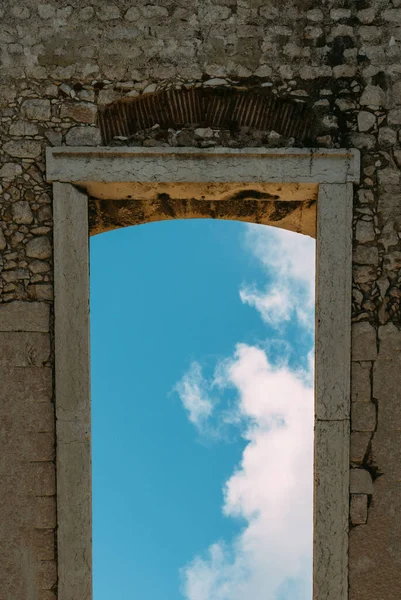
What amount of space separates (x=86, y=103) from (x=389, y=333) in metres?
2.40

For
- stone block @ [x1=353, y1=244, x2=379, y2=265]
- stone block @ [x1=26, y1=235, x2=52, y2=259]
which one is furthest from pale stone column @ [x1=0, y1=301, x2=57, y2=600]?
stone block @ [x1=353, y1=244, x2=379, y2=265]

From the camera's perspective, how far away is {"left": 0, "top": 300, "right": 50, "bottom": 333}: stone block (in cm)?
351

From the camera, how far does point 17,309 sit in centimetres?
351

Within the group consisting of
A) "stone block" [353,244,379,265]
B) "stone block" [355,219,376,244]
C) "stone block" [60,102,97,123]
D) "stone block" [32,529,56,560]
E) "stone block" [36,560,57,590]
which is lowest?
"stone block" [36,560,57,590]

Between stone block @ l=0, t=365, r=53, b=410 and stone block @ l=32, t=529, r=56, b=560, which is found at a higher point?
stone block @ l=0, t=365, r=53, b=410

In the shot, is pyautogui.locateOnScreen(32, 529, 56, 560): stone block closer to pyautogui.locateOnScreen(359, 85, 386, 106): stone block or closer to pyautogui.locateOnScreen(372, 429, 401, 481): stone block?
pyautogui.locateOnScreen(372, 429, 401, 481): stone block

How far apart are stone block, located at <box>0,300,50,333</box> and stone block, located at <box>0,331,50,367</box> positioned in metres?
0.04

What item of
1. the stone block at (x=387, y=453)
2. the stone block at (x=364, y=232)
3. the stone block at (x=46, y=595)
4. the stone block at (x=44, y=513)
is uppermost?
the stone block at (x=364, y=232)

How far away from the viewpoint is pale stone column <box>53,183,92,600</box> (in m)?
3.46

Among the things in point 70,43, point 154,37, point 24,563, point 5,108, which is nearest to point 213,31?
point 154,37

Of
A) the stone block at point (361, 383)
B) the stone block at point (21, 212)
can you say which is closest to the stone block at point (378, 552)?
the stone block at point (361, 383)

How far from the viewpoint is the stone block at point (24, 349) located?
350cm

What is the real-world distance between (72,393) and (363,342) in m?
1.86

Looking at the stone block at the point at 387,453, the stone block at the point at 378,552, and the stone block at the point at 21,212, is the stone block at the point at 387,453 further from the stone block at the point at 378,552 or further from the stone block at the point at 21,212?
the stone block at the point at 21,212
